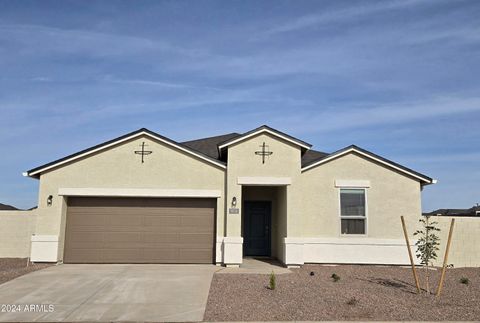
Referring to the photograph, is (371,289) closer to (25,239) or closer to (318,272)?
(318,272)

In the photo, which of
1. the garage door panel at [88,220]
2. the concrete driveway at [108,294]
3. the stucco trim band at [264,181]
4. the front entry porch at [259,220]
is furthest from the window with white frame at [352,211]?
the garage door panel at [88,220]

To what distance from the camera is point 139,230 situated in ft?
47.3

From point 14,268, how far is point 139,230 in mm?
3771

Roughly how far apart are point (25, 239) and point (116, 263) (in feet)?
14.1

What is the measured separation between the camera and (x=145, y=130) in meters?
14.5

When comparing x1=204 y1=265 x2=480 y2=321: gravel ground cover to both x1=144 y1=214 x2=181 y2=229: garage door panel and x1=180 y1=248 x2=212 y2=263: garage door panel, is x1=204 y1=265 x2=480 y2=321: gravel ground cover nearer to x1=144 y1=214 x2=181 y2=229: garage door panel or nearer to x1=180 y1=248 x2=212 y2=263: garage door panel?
x1=180 y1=248 x2=212 y2=263: garage door panel

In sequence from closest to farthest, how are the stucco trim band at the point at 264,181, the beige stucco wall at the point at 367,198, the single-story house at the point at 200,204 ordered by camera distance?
the single-story house at the point at 200,204 → the stucco trim band at the point at 264,181 → the beige stucco wall at the point at 367,198

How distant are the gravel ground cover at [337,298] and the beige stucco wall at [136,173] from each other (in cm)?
361

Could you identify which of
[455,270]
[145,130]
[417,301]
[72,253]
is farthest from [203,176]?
[455,270]

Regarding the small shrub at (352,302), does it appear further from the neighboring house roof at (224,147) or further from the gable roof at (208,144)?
the gable roof at (208,144)

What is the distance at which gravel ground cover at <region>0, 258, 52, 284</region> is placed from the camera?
452 inches

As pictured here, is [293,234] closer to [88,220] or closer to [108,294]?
[108,294]

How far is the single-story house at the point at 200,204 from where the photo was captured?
14.2 metres

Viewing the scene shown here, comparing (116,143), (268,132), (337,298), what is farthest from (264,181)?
(337,298)
